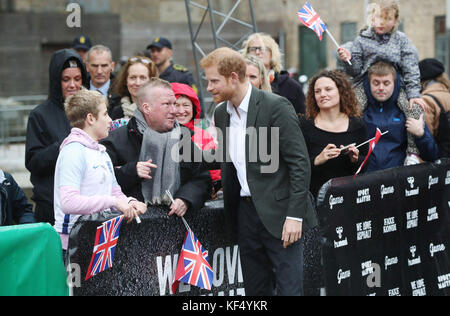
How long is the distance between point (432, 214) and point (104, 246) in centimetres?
289

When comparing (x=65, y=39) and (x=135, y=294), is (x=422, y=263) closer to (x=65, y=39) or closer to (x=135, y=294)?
(x=135, y=294)

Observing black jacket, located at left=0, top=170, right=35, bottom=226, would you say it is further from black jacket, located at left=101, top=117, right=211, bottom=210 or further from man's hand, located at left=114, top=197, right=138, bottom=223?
man's hand, located at left=114, top=197, right=138, bottom=223

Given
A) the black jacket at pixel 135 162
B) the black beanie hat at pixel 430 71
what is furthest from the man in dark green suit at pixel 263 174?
the black beanie hat at pixel 430 71

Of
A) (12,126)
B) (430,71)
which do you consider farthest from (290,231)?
(12,126)

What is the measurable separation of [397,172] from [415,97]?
0.97m

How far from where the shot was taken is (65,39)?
69.6ft

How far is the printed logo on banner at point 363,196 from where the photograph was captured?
475 cm

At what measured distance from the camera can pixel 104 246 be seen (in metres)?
4.01

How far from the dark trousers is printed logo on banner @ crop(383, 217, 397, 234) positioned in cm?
108

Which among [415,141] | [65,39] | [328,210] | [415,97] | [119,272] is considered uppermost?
→ [65,39]

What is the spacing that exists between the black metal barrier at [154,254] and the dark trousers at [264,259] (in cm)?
25

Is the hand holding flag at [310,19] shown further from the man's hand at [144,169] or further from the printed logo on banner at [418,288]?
the man's hand at [144,169]

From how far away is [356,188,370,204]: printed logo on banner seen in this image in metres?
4.75
